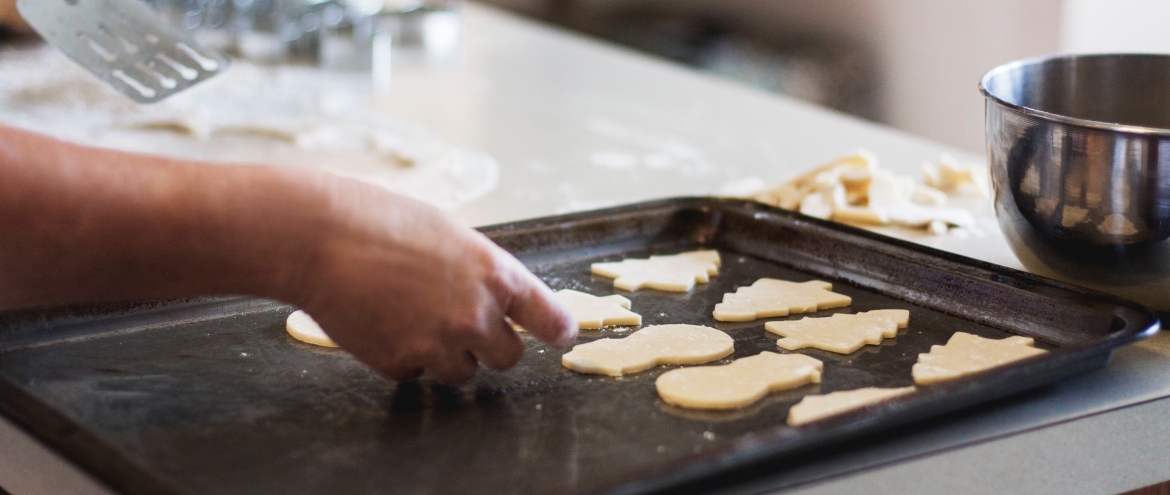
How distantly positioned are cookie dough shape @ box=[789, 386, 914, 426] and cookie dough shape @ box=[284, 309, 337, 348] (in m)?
0.37

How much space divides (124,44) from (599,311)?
645mm

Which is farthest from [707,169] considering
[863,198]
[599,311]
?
[599,311]

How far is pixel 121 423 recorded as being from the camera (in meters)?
0.71

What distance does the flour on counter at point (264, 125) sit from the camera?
5.05 ft

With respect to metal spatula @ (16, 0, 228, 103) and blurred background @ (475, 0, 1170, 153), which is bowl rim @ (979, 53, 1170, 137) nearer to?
metal spatula @ (16, 0, 228, 103)

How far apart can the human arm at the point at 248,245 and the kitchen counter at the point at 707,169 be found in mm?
127

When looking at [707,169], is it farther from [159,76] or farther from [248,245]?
[248,245]

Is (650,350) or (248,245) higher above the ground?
(248,245)

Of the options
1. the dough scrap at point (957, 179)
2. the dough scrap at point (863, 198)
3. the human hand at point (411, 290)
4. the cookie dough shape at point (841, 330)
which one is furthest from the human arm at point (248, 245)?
the dough scrap at point (957, 179)

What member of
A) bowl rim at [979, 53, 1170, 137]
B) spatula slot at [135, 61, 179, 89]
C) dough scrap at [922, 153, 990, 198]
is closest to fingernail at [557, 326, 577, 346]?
bowl rim at [979, 53, 1170, 137]

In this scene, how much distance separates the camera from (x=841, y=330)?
923 millimetres

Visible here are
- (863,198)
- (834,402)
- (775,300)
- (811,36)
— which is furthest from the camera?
(811,36)

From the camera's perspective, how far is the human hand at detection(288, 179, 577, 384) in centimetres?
68

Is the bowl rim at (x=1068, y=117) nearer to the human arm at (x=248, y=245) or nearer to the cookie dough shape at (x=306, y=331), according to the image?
the human arm at (x=248, y=245)
